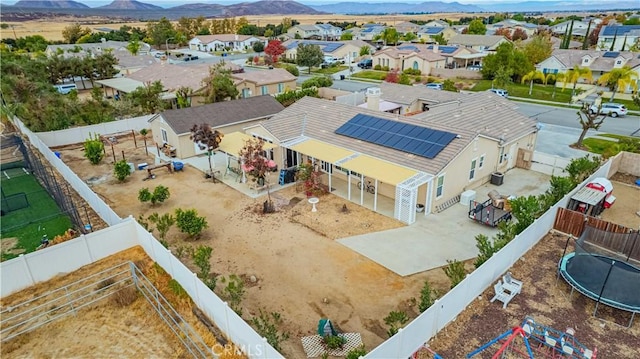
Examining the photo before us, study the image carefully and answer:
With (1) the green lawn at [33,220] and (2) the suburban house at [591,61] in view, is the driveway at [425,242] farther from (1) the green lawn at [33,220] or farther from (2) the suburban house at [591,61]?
(2) the suburban house at [591,61]

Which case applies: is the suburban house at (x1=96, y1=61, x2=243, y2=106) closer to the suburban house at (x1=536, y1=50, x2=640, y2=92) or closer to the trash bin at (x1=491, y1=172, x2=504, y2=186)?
the trash bin at (x1=491, y1=172, x2=504, y2=186)

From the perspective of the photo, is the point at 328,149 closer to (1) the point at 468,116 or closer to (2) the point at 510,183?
(1) the point at 468,116

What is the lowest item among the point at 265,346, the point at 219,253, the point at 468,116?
the point at 219,253

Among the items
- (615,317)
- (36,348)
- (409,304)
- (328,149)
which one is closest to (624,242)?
(615,317)

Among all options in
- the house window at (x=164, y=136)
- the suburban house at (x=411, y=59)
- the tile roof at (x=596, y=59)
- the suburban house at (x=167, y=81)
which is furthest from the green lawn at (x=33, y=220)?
the tile roof at (x=596, y=59)

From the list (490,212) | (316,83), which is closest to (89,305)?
(490,212)

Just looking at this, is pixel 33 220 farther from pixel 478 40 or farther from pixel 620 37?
pixel 620 37
